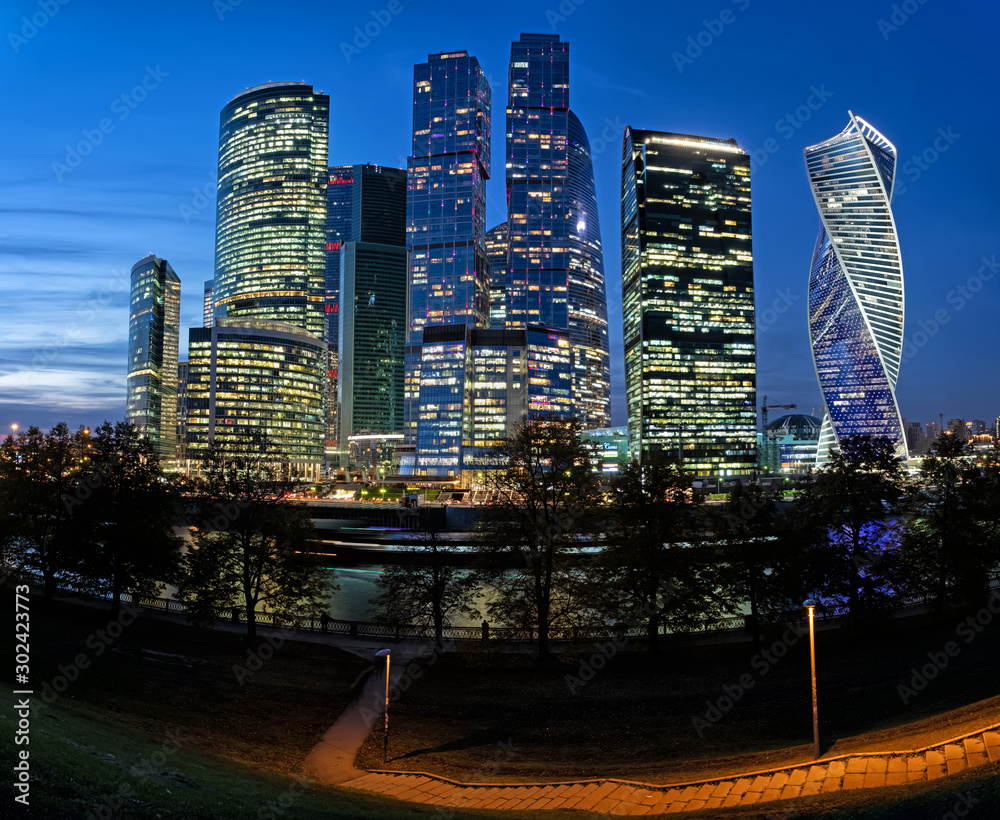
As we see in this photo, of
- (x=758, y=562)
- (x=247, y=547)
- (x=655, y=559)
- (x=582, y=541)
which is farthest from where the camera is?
(x=247, y=547)

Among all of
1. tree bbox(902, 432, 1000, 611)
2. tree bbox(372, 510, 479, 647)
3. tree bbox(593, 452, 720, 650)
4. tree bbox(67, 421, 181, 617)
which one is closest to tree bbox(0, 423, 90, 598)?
tree bbox(67, 421, 181, 617)

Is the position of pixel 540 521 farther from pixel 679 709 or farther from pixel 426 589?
pixel 679 709

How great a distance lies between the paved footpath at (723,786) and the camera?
1328cm

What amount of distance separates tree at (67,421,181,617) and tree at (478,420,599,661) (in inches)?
682

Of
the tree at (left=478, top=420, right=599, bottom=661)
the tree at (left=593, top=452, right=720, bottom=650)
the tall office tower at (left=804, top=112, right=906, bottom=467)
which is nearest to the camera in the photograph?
the tree at (left=478, top=420, right=599, bottom=661)

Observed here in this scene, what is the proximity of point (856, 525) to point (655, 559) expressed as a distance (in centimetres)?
1056

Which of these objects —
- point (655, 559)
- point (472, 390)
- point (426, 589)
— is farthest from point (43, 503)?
point (472, 390)

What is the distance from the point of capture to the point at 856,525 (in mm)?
32125

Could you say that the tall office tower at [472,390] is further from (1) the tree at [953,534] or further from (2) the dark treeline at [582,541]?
(1) the tree at [953,534]

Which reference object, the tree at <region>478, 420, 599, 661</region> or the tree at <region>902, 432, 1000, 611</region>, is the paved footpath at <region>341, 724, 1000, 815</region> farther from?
the tree at <region>902, 432, 1000, 611</region>

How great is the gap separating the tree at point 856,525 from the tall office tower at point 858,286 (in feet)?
538

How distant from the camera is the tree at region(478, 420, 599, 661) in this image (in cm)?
2952

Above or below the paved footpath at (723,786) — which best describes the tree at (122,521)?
above

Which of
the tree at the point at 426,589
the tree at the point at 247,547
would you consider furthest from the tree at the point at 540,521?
the tree at the point at 247,547
